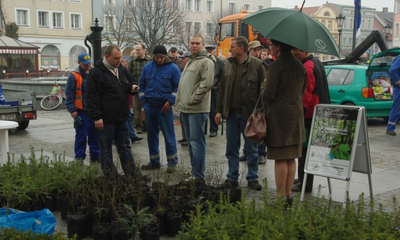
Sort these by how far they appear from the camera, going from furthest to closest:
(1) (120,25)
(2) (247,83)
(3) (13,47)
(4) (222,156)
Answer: (1) (120,25)
(3) (13,47)
(4) (222,156)
(2) (247,83)

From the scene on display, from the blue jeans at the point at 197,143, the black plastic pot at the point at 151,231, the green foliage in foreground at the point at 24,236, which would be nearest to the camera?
the green foliage in foreground at the point at 24,236

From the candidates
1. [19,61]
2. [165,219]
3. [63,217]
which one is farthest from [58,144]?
[19,61]

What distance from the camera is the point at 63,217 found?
545cm

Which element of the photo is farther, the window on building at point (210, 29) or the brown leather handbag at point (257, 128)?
the window on building at point (210, 29)

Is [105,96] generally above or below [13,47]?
below

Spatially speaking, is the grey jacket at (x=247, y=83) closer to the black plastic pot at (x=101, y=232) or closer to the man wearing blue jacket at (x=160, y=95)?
the man wearing blue jacket at (x=160, y=95)

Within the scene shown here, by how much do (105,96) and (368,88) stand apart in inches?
325

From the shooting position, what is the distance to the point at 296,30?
5.04 metres

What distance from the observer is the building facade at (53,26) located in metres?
55.2

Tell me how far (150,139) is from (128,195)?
8.16ft

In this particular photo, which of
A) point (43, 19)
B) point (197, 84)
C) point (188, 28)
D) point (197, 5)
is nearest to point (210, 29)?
point (197, 5)

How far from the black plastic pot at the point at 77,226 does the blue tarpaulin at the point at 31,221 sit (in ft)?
0.60

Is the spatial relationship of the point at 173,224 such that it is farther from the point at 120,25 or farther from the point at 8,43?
the point at 120,25

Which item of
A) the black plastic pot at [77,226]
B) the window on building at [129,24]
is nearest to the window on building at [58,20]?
the window on building at [129,24]
